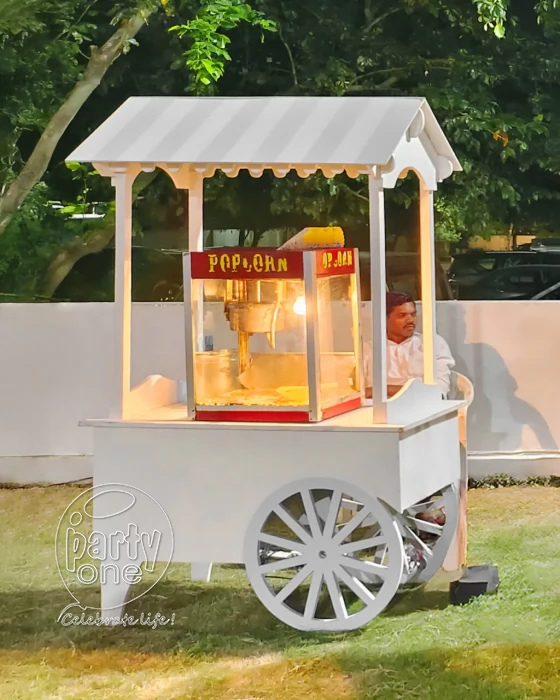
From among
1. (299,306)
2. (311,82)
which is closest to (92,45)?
(311,82)

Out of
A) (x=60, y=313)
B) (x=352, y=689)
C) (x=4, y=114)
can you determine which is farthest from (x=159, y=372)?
(x=352, y=689)

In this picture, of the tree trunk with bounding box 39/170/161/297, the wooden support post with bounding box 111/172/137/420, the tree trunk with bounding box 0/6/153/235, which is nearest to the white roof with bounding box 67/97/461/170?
the wooden support post with bounding box 111/172/137/420

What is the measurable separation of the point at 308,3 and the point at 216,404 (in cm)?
532

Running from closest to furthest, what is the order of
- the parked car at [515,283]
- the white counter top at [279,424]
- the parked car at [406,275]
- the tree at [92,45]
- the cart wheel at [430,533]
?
1. the white counter top at [279,424]
2. the cart wheel at [430,533]
3. the tree at [92,45]
4. the parked car at [406,275]
5. the parked car at [515,283]

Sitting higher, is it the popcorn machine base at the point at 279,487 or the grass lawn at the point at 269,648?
the popcorn machine base at the point at 279,487

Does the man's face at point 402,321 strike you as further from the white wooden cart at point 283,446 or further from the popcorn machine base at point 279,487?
the popcorn machine base at point 279,487

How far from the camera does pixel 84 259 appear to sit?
8.64 m

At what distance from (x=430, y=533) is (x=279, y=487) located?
1.02 metres

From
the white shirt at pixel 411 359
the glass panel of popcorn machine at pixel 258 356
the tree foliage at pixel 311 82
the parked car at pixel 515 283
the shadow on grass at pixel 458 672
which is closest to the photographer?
the shadow on grass at pixel 458 672

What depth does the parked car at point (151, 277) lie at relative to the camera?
27.6 ft

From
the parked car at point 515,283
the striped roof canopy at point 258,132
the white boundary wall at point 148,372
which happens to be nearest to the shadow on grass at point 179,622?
the striped roof canopy at point 258,132

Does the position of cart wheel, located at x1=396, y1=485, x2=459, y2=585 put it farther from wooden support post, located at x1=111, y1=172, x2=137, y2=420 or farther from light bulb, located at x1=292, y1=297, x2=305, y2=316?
wooden support post, located at x1=111, y1=172, x2=137, y2=420

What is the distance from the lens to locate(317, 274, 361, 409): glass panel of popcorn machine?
3.34 m

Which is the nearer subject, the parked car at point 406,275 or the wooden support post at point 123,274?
the wooden support post at point 123,274
